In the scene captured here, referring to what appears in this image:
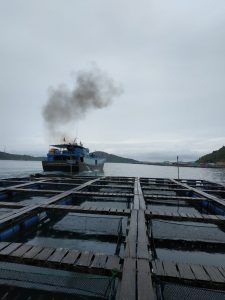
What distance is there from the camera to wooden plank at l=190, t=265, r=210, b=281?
12.9 feet

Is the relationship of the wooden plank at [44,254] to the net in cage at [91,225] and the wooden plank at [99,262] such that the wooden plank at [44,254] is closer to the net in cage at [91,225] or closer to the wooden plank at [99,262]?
the wooden plank at [99,262]

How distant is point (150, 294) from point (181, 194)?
16.0 m

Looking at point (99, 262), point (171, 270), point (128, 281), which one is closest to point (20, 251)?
point (99, 262)

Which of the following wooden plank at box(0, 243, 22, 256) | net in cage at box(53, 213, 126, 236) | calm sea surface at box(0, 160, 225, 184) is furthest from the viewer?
calm sea surface at box(0, 160, 225, 184)

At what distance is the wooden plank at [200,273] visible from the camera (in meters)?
3.93

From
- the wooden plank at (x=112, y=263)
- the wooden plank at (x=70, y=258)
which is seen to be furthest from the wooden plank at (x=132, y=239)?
the wooden plank at (x=70, y=258)

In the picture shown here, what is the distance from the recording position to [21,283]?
5.14 metres

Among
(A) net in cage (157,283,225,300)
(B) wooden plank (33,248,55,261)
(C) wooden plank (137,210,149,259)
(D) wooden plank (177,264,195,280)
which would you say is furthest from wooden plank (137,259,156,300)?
(B) wooden plank (33,248,55,261)

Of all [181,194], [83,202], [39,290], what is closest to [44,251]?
[39,290]

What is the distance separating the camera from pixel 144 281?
3719 mm

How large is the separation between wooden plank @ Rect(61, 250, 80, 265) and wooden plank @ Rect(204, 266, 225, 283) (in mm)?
2679

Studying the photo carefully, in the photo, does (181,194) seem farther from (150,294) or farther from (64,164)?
(64,164)

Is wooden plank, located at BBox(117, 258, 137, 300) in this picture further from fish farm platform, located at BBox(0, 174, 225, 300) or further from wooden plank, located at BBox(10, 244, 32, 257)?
wooden plank, located at BBox(10, 244, 32, 257)

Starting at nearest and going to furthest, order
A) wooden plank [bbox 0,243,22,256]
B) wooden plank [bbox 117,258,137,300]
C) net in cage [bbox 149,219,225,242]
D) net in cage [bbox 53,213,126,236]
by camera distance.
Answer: wooden plank [bbox 117,258,137,300]
wooden plank [bbox 0,243,22,256]
net in cage [bbox 149,219,225,242]
net in cage [bbox 53,213,126,236]
